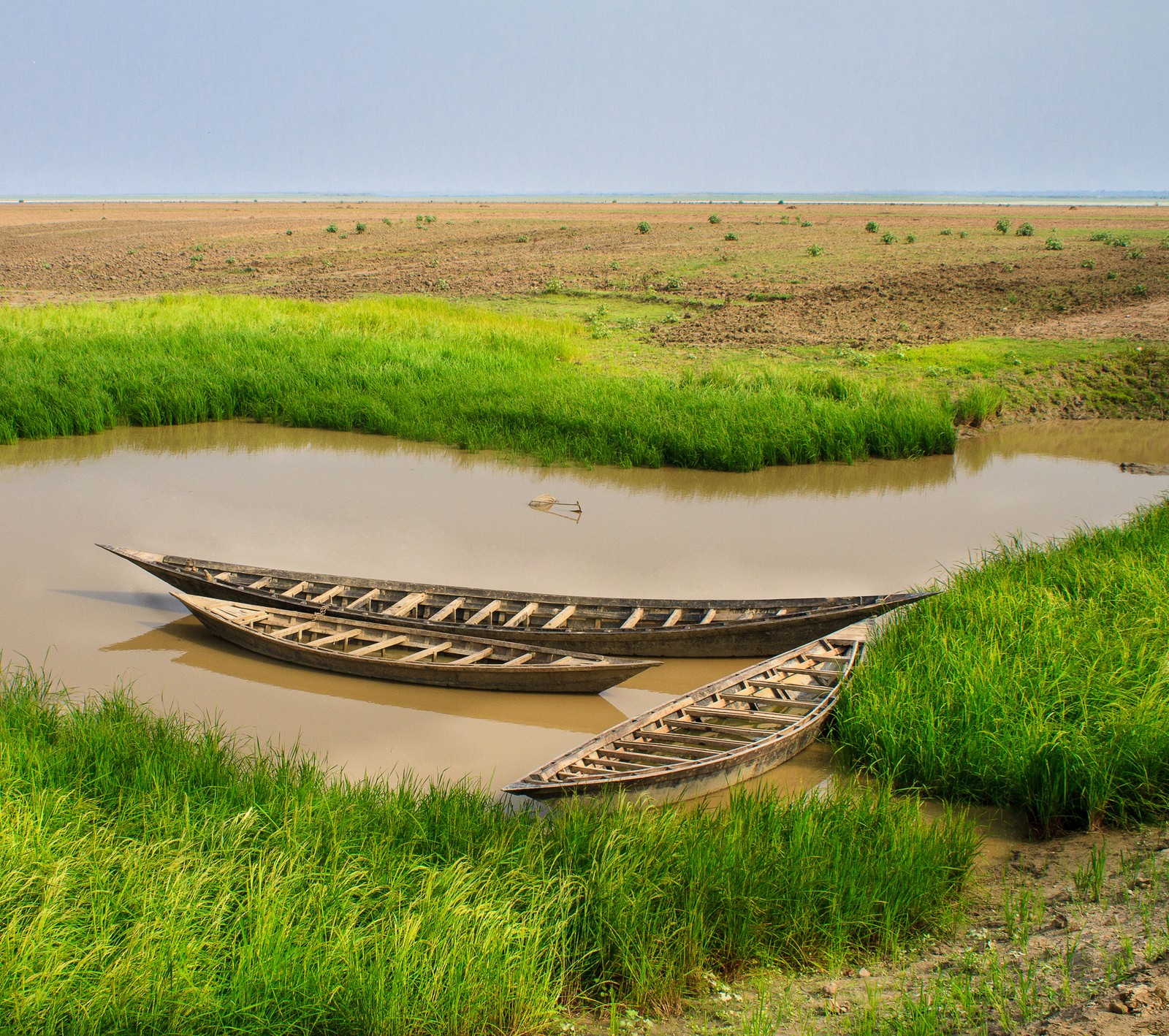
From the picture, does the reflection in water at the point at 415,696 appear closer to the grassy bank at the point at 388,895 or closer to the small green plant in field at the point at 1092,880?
the grassy bank at the point at 388,895

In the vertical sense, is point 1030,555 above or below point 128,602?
above

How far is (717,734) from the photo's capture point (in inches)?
233

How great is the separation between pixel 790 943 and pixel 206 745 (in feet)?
10.0

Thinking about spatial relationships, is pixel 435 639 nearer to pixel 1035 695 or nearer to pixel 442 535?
pixel 442 535

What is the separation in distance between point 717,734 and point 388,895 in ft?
8.54

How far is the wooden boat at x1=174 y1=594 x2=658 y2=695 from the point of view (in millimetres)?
6520

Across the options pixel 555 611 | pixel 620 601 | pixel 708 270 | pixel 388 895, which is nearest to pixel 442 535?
pixel 555 611

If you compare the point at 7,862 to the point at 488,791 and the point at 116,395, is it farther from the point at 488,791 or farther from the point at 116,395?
the point at 116,395

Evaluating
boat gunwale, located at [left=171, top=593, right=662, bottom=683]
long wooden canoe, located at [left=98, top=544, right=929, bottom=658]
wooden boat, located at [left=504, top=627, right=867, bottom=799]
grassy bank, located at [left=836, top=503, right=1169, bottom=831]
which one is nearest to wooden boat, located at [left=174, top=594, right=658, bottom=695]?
boat gunwale, located at [left=171, top=593, right=662, bottom=683]

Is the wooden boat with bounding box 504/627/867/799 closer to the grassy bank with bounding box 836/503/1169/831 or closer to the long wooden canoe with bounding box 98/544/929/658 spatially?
the grassy bank with bounding box 836/503/1169/831

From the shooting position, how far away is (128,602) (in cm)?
841

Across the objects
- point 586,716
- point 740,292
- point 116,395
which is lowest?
point 586,716

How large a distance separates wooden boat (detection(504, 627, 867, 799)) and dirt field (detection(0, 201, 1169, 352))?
12732 millimetres

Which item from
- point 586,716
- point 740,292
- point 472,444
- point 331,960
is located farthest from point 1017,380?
point 331,960
